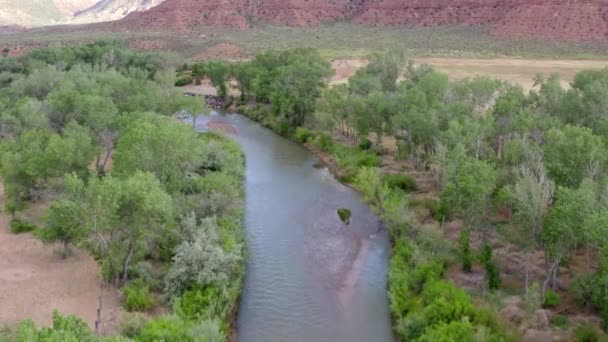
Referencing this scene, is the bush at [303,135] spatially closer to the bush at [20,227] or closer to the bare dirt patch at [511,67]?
the bush at [20,227]

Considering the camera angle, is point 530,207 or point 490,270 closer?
point 530,207

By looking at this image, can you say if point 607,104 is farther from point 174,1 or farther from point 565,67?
point 174,1

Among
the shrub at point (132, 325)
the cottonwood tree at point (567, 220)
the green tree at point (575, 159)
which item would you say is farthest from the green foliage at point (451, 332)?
the green tree at point (575, 159)

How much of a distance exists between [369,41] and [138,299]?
11598 centimetres

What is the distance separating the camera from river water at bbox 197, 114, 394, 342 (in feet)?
89.4

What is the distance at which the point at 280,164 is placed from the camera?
181ft

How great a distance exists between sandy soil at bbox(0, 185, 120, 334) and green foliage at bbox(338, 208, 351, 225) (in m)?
17.1

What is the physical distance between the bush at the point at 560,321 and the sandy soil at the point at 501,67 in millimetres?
63599

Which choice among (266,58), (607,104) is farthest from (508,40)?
(607,104)

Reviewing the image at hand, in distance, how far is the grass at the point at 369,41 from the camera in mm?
114938

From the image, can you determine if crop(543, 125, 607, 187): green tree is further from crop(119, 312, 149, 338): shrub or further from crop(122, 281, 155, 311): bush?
crop(119, 312, 149, 338): shrub

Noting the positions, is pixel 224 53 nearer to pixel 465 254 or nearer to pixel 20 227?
pixel 20 227

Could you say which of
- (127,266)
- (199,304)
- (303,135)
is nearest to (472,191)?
(199,304)

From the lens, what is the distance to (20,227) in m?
35.5
